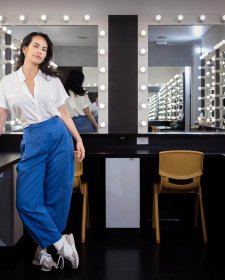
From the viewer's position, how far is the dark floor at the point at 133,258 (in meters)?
2.94

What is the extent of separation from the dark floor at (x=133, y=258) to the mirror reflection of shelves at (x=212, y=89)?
110 centimetres

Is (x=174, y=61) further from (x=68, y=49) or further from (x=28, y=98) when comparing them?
(x=28, y=98)

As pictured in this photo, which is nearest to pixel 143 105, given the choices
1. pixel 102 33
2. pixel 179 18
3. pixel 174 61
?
pixel 174 61

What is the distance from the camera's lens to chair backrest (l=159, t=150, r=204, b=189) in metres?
3.59

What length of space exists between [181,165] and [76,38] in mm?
1600

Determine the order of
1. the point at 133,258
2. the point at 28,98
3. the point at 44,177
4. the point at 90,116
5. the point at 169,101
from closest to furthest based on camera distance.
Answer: the point at 28,98 → the point at 44,177 → the point at 133,258 → the point at 169,101 → the point at 90,116

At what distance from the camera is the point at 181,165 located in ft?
11.8

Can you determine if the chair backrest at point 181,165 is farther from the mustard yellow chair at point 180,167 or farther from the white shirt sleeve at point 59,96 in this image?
the white shirt sleeve at point 59,96

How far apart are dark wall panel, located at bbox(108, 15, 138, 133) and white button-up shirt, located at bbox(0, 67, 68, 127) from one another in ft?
5.06

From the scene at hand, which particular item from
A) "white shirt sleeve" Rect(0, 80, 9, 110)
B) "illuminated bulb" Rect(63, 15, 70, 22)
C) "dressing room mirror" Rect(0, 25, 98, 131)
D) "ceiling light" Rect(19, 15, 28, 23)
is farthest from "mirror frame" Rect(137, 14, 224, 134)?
"white shirt sleeve" Rect(0, 80, 9, 110)

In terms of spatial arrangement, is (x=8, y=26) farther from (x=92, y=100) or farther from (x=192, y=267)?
(x=192, y=267)

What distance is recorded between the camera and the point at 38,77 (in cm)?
286

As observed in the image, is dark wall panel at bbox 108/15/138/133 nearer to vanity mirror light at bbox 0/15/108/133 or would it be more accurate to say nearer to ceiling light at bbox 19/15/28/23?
vanity mirror light at bbox 0/15/108/133

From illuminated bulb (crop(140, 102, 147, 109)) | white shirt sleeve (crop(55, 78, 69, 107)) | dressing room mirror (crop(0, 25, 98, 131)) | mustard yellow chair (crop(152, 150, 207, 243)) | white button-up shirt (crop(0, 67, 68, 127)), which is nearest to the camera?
white button-up shirt (crop(0, 67, 68, 127))
